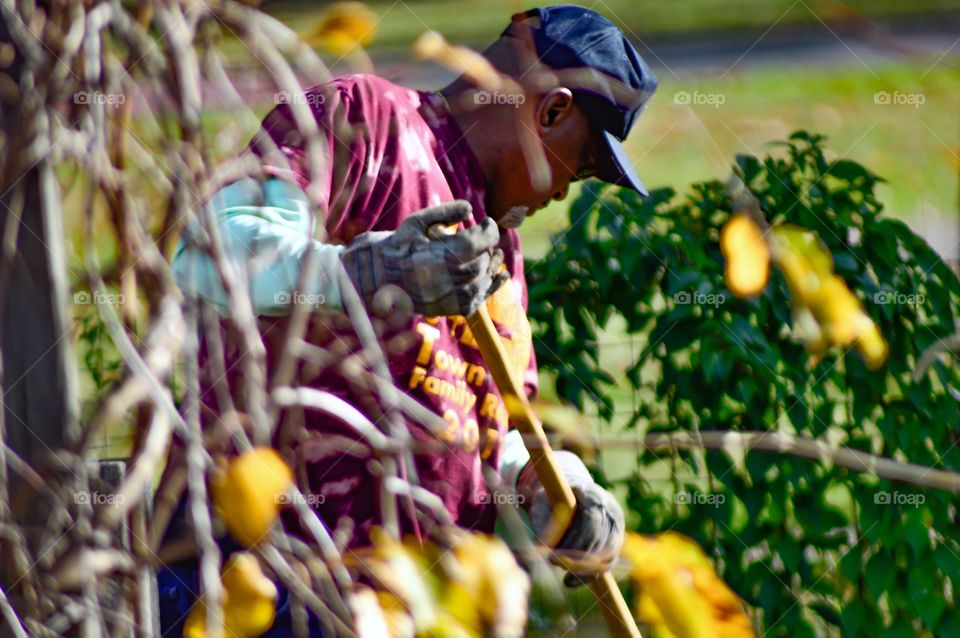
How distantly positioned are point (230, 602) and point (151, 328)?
0.29 metres

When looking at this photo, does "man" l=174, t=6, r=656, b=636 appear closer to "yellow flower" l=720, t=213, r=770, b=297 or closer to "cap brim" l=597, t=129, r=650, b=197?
"cap brim" l=597, t=129, r=650, b=197

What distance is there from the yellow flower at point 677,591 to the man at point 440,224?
24cm

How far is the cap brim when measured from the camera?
2340 mm

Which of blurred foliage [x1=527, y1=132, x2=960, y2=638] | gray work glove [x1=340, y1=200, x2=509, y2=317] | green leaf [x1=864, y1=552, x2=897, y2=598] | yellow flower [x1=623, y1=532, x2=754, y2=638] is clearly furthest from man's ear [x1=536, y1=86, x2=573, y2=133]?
green leaf [x1=864, y1=552, x2=897, y2=598]

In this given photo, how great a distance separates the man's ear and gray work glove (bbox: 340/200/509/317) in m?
0.67

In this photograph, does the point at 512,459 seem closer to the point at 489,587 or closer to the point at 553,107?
the point at 553,107

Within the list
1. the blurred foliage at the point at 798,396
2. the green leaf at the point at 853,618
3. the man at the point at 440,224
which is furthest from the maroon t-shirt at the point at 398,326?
the green leaf at the point at 853,618

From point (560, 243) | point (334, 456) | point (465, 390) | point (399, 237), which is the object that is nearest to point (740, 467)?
point (560, 243)

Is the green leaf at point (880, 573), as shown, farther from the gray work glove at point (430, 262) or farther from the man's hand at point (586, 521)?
the gray work glove at point (430, 262)

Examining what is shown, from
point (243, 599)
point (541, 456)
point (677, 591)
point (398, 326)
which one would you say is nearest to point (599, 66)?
point (398, 326)

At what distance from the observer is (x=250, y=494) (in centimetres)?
117

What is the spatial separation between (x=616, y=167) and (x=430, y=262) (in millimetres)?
832

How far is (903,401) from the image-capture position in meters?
3.06

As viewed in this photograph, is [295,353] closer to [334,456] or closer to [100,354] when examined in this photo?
[334,456]
